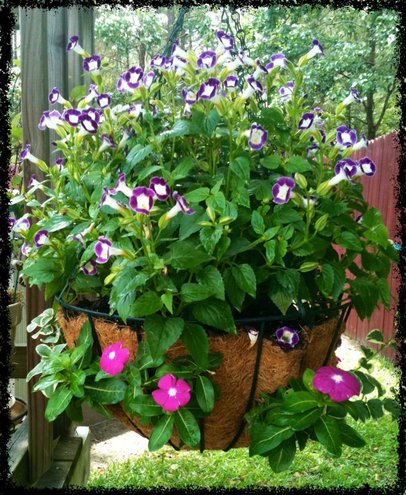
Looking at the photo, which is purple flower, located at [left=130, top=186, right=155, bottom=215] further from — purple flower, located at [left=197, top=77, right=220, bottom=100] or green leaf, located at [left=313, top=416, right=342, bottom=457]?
green leaf, located at [left=313, top=416, right=342, bottom=457]

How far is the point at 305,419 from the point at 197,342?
20cm

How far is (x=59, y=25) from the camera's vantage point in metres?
1.37

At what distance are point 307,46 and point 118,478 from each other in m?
4.62

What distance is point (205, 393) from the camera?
30.2 inches

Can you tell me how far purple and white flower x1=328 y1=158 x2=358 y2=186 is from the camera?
85 cm

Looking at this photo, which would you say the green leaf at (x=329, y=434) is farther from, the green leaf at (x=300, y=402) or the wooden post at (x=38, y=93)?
the wooden post at (x=38, y=93)

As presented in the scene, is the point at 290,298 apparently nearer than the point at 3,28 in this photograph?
Yes

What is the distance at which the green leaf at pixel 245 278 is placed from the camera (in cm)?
75

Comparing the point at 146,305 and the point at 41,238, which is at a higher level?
the point at 41,238

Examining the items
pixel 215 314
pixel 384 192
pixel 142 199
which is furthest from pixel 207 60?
pixel 384 192

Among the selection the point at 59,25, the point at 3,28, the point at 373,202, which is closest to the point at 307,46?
the point at 373,202

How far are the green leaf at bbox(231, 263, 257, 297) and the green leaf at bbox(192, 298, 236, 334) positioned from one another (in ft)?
0.12

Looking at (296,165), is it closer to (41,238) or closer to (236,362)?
(236,362)

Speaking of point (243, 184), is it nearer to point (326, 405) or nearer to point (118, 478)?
point (326, 405)
